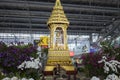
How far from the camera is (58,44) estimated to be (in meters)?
7.29

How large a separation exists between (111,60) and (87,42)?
20412 mm

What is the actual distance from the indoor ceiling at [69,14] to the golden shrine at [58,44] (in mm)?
4299

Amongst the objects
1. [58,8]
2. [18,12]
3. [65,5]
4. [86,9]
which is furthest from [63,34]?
[18,12]

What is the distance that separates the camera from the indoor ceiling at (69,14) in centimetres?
1201

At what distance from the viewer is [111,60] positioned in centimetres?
299

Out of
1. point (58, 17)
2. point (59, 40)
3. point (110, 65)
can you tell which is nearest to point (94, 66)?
point (110, 65)

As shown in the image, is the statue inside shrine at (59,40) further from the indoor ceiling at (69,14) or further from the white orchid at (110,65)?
the indoor ceiling at (69,14)

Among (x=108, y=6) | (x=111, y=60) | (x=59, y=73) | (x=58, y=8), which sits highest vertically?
(x=108, y=6)

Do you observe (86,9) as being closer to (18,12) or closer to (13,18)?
(18,12)

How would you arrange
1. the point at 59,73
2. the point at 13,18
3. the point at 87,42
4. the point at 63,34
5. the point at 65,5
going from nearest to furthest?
the point at 59,73 < the point at 63,34 < the point at 65,5 < the point at 13,18 < the point at 87,42

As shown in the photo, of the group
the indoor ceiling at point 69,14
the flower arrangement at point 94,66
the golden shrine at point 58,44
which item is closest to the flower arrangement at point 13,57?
the flower arrangement at point 94,66

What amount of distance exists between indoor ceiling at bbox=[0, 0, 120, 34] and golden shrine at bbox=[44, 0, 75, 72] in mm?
4299

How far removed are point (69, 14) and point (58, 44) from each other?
7.12 m

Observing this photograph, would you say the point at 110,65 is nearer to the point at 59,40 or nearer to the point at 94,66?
the point at 94,66
